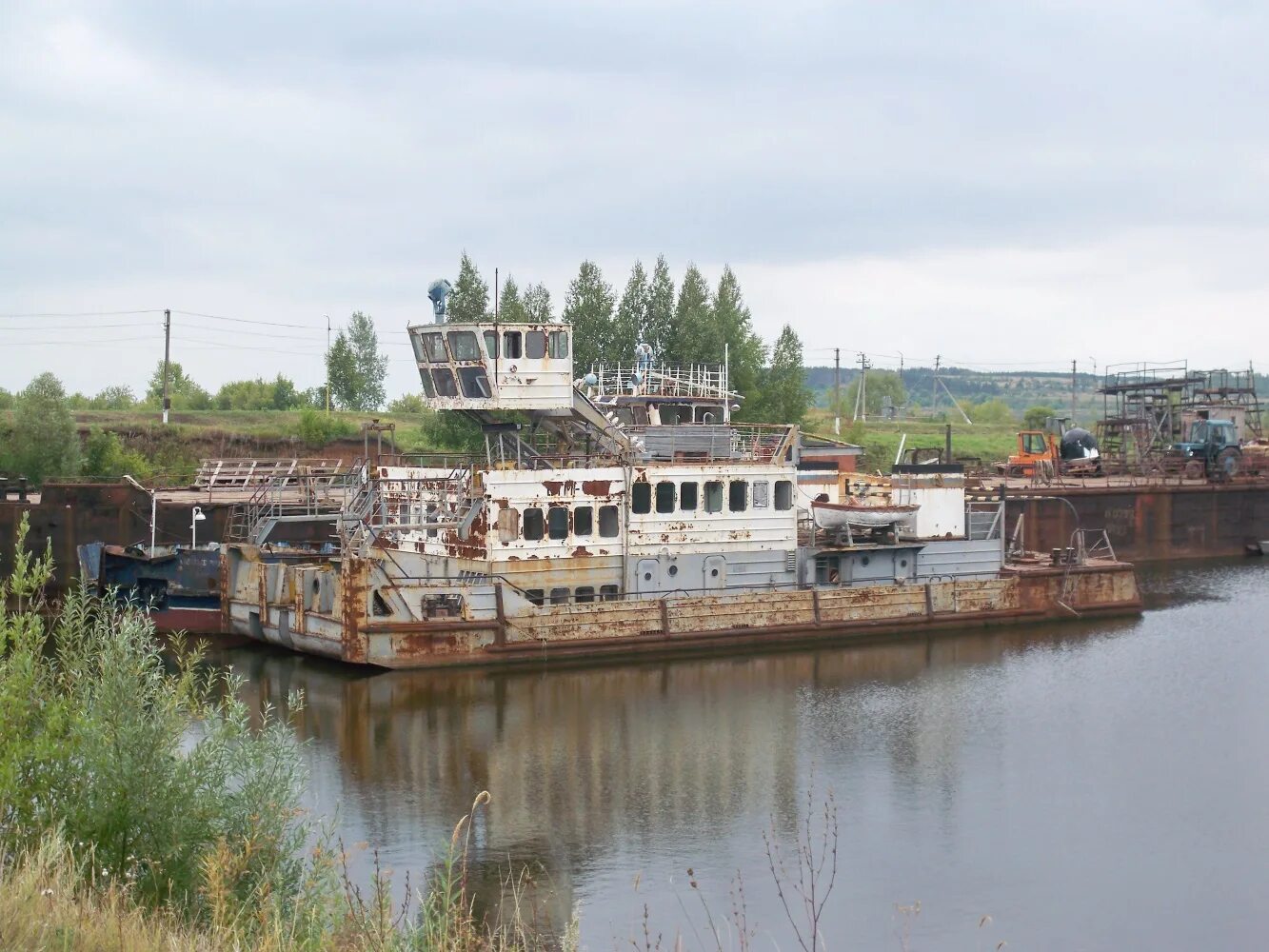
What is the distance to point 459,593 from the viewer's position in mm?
27062

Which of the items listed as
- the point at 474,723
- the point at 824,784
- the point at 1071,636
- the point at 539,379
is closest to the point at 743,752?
the point at 824,784

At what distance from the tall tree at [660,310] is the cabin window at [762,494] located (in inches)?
1157

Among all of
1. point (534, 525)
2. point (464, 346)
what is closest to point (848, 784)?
point (534, 525)

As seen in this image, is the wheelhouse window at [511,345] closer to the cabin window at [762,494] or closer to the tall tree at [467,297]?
the cabin window at [762,494]

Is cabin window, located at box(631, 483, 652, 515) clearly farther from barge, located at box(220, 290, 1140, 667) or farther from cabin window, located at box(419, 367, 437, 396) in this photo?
cabin window, located at box(419, 367, 437, 396)

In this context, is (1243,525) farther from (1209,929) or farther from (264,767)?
(264,767)

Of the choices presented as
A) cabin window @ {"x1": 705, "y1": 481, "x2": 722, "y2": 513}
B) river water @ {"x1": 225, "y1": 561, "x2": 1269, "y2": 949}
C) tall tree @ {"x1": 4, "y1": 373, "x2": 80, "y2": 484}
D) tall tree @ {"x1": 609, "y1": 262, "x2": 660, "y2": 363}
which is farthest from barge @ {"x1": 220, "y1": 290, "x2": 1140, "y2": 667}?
tall tree @ {"x1": 609, "y1": 262, "x2": 660, "y2": 363}

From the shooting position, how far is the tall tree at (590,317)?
5794 centimetres

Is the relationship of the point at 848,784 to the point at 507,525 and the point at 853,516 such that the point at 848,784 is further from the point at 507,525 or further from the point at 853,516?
the point at 853,516

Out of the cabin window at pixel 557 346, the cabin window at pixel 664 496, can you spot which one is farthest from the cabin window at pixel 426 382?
the cabin window at pixel 664 496

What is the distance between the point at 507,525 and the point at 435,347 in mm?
4617

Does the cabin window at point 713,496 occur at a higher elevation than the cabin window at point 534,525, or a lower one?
higher

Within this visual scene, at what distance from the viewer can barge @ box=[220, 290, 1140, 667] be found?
27312 millimetres

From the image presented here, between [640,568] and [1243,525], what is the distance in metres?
32.8
